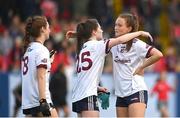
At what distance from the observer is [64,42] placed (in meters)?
18.5

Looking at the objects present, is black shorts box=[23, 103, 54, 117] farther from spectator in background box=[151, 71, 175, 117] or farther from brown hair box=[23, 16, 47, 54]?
spectator in background box=[151, 71, 175, 117]

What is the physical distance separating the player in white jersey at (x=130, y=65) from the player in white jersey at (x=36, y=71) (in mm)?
1056

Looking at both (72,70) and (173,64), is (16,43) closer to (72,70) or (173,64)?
(72,70)

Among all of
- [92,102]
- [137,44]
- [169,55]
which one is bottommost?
[92,102]

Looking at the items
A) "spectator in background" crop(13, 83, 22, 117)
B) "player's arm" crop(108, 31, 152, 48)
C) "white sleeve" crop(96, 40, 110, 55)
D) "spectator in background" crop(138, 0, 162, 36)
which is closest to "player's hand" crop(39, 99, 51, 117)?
"white sleeve" crop(96, 40, 110, 55)

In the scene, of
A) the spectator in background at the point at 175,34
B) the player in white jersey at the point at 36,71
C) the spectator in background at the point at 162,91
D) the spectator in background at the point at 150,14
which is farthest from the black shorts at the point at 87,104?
the spectator in background at the point at 175,34

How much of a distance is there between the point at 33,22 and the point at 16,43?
27.1 feet

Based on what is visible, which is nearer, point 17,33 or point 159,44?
point 17,33

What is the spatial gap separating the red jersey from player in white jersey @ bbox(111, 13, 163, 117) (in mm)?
7968

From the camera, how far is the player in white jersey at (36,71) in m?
9.78

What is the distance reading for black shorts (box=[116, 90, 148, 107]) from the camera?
1040 cm

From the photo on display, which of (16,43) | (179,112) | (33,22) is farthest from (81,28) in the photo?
(179,112)

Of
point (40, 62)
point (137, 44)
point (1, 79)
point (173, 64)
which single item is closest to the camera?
point (40, 62)

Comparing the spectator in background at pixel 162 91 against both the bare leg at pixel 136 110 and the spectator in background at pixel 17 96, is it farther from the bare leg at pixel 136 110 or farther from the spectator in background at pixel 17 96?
the bare leg at pixel 136 110
